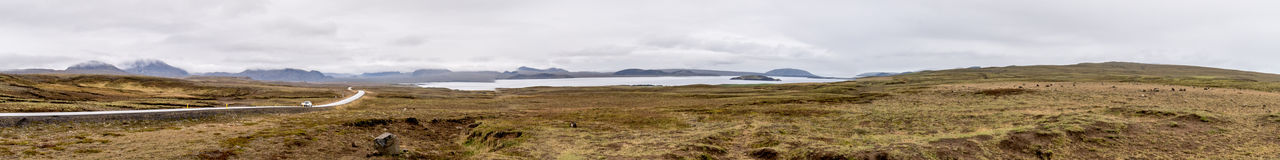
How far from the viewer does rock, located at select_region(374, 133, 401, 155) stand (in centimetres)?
2056

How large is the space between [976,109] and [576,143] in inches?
1428

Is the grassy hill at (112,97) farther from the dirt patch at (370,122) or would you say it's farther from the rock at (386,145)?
the rock at (386,145)

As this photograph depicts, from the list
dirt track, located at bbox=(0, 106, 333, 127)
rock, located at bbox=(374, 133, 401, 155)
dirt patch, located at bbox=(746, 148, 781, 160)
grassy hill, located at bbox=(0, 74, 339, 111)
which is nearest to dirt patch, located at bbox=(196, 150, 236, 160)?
rock, located at bbox=(374, 133, 401, 155)

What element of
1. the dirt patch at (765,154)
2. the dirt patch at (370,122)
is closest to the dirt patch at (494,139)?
the dirt patch at (370,122)

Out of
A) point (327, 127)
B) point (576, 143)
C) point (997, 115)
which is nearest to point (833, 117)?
point (997, 115)

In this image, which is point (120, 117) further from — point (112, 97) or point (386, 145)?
point (112, 97)

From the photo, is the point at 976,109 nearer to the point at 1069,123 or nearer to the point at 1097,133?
the point at 1069,123

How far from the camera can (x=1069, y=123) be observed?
2842cm

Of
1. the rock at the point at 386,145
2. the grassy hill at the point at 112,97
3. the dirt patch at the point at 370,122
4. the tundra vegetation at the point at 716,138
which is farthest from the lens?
the grassy hill at the point at 112,97

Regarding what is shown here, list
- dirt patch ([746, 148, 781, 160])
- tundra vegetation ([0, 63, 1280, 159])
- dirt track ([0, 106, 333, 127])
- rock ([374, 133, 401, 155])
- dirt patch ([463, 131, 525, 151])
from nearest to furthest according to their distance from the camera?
tundra vegetation ([0, 63, 1280, 159]), rock ([374, 133, 401, 155]), dirt patch ([746, 148, 781, 160]), dirt track ([0, 106, 333, 127]), dirt patch ([463, 131, 525, 151])

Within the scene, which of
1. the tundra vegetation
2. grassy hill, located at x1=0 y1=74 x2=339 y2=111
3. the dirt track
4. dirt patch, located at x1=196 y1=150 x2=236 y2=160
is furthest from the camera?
grassy hill, located at x1=0 y1=74 x2=339 y2=111

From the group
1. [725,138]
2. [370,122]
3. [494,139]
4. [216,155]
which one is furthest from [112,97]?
[725,138]

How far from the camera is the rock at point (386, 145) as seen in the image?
20562 mm

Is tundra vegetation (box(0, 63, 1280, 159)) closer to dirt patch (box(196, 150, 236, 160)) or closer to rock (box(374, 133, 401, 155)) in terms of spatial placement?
dirt patch (box(196, 150, 236, 160))
